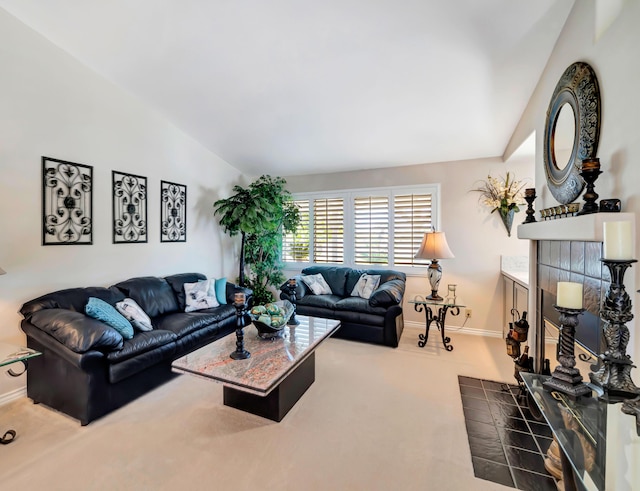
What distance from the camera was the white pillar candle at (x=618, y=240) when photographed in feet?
3.91

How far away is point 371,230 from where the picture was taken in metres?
4.68

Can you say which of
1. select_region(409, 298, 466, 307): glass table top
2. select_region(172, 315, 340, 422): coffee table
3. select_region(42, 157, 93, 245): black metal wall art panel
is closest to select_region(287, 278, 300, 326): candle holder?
select_region(172, 315, 340, 422): coffee table

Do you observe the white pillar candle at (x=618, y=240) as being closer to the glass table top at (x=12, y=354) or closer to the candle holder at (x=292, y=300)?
the candle holder at (x=292, y=300)

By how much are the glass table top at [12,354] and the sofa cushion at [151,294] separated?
1110 millimetres

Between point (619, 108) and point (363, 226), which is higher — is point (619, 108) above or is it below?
above


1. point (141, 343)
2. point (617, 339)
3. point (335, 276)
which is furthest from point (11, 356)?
point (335, 276)

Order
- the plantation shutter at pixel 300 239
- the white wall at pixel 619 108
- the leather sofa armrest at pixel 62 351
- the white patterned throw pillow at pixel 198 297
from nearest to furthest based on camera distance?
the white wall at pixel 619 108, the leather sofa armrest at pixel 62 351, the white patterned throw pillow at pixel 198 297, the plantation shutter at pixel 300 239

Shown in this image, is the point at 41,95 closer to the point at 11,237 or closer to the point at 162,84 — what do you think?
the point at 162,84

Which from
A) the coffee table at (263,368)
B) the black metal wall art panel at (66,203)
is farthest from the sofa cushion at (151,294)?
the coffee table at (263,368)

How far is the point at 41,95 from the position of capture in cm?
264

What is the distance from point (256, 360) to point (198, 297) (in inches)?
72.8

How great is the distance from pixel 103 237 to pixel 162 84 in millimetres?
1763

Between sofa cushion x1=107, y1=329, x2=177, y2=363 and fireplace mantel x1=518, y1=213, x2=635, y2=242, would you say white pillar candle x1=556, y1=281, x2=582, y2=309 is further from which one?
sofa cushion x1=107, y1=329, x2=177, y2=363

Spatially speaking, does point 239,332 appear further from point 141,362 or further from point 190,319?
point 190,319
